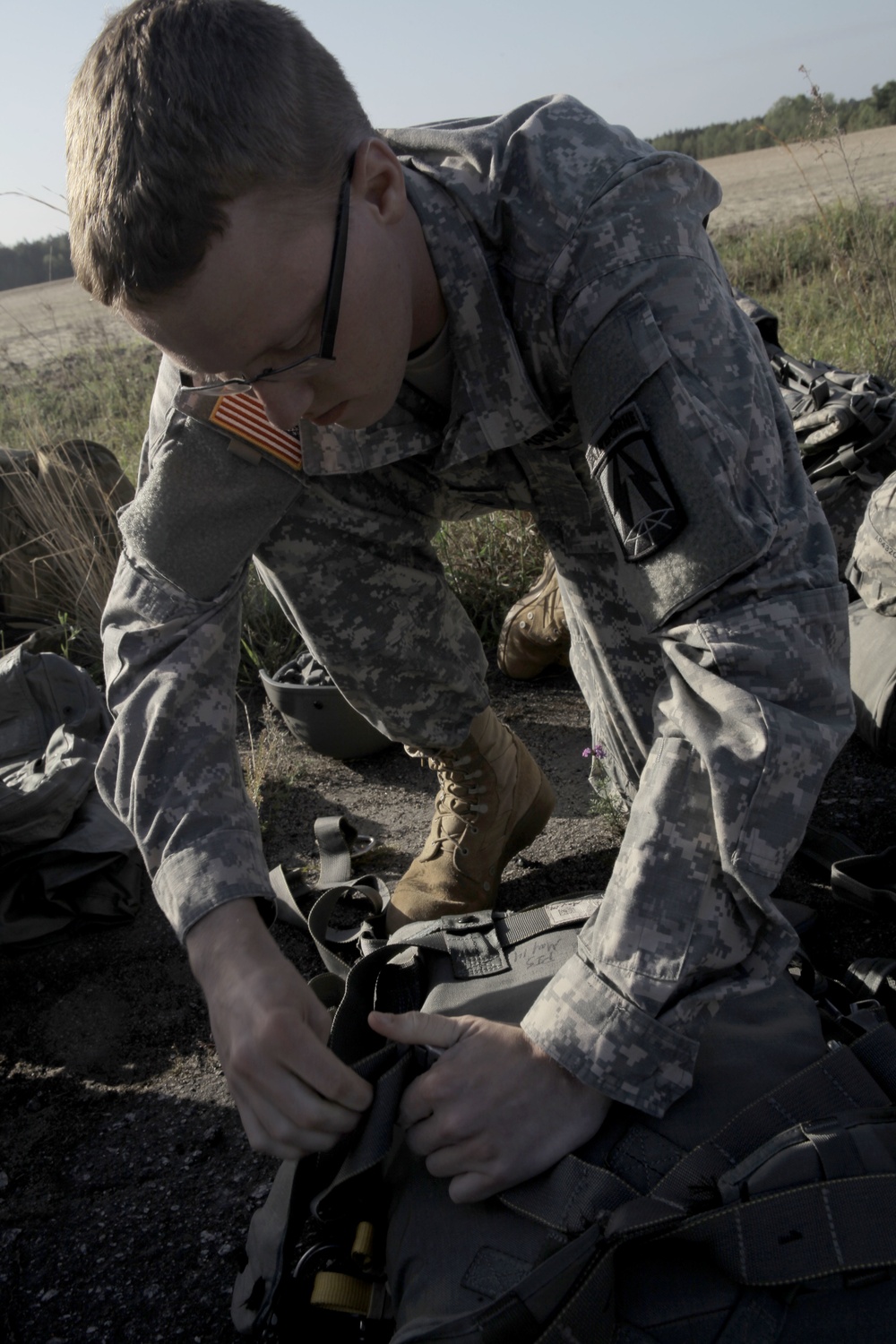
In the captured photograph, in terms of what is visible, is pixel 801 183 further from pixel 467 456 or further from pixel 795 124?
pixel 467 456

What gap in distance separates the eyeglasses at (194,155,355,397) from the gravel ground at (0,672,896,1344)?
137cm

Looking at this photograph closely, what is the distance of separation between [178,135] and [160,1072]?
171 cm

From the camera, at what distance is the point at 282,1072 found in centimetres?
134

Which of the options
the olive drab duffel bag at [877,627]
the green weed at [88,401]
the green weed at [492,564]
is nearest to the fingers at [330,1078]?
the olive drab duffel bag at [877,627]

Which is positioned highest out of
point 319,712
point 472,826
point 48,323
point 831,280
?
point 48,323

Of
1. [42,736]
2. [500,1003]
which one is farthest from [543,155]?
[42,736]

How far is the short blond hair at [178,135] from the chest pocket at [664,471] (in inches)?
18.5

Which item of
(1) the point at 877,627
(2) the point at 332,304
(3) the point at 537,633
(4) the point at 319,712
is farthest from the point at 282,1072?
(3) the point at 537,633

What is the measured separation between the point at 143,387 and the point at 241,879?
8368 millimetres

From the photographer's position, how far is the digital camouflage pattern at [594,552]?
52.2 inches

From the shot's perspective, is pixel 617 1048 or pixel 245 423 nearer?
pixel 617 1048

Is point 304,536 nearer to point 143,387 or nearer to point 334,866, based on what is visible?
point 334,866

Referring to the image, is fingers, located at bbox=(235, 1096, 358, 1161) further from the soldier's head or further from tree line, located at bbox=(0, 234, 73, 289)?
tree line, located at bbox=(0, 234, 73, 289)

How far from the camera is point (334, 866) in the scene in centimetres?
248
